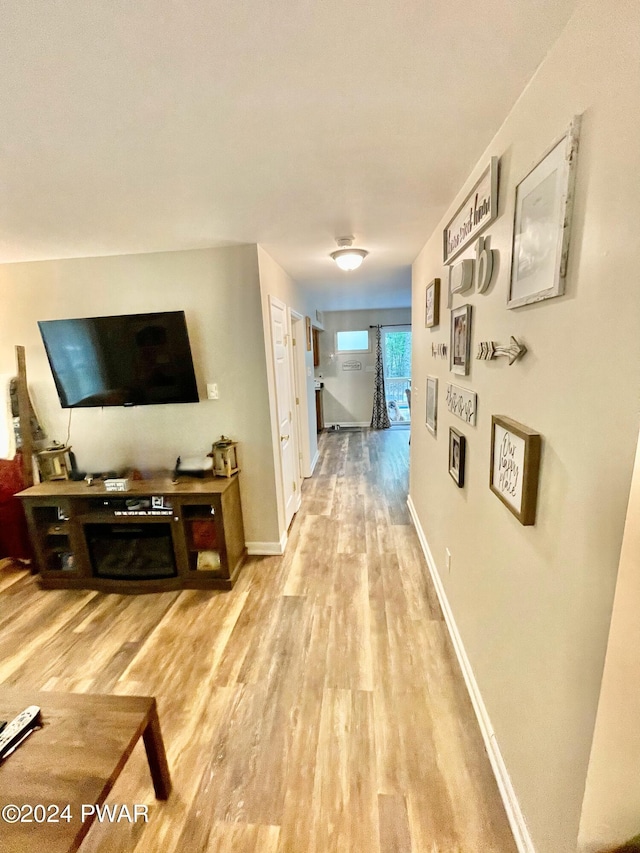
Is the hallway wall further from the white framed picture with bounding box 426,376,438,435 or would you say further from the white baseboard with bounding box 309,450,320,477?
the white baseboard with bounding box 309,450,320,477

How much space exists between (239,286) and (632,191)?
7.12 feet

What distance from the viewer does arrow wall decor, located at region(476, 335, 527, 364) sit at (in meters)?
1.06

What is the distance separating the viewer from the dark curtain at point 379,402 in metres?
6.75

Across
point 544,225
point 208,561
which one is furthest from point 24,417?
point 544,225

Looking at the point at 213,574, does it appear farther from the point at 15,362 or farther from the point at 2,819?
the point at 15,362

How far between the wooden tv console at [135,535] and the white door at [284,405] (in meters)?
0.64

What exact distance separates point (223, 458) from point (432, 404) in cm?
150

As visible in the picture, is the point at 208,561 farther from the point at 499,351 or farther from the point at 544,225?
the point at 544,225

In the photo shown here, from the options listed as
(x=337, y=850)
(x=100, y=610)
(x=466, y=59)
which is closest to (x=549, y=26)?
(x=466, y=59)

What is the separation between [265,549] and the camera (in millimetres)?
2795

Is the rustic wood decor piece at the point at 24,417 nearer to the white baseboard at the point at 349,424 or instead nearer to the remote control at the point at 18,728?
the remote control at the point at 18,728

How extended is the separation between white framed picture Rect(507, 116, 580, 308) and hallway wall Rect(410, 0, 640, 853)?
25 millimetres

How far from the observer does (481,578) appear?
4.82ft

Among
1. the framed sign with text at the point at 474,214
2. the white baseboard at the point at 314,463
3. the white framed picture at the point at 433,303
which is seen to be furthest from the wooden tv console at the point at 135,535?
the white baseboard at the point at 314,463
